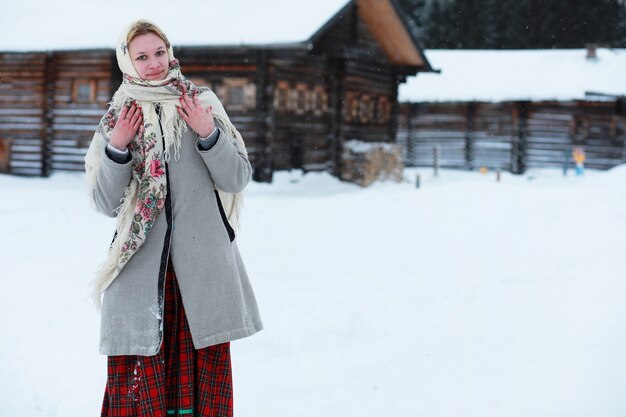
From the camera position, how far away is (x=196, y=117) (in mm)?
2643

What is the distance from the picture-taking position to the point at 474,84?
24281mm

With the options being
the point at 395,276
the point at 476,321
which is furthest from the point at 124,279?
the point at 395,276

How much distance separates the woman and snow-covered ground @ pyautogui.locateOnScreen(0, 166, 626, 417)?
0.91 meters

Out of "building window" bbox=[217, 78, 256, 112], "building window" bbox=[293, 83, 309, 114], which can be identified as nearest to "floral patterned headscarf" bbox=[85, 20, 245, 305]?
"building window" bbox=[217, 78, 256, 112]

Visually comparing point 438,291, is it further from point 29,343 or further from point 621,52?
point 621,52

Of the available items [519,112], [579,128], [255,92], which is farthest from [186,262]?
[579,128]

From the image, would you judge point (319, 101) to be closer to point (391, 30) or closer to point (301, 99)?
point (301, 99)

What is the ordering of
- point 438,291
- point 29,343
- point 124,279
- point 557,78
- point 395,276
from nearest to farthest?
point 124,279 → point 29,343 → point 438,291 → point 395,276 → point 557,78

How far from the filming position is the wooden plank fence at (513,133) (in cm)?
2311

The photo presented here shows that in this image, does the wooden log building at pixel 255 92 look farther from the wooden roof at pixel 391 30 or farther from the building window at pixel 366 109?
the building window at pixel 366 109

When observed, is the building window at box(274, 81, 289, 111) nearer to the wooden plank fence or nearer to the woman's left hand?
the wooden plank fence

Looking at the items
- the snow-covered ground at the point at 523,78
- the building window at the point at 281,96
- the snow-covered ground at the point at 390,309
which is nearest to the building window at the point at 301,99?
the building window at the point at 281,96

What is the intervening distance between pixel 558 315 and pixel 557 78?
1961cm

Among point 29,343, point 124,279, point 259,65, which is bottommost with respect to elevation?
point 29,343
